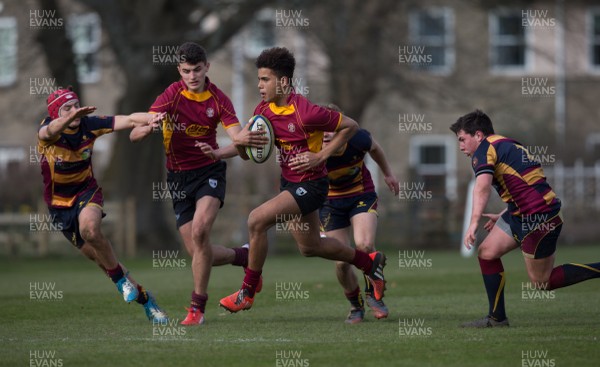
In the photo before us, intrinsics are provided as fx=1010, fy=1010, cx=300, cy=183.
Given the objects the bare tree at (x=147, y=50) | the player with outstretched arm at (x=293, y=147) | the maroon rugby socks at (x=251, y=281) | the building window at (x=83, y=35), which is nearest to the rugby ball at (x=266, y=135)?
the player with outstretched arm at (x=293, y=147)

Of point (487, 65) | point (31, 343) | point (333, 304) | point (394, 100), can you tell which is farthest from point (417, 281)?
point (394, 100)

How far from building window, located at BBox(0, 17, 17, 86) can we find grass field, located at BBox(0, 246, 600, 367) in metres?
12.5

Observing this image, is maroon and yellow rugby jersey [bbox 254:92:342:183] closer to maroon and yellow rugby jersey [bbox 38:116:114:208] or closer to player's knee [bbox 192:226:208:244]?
player's knee [bbox 192:226:208:244]

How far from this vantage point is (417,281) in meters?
15.7

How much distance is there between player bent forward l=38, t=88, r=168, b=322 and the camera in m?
9.95

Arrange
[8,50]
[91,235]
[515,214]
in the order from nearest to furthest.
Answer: [515,214]
[91,235]
[8,50]

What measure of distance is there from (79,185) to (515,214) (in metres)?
4.33

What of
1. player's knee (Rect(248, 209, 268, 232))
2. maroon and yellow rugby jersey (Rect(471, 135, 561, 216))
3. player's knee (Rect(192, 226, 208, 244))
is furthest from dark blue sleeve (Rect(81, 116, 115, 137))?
maroon and yellow rugby jersey (Rect(471, 135, 561, 216))

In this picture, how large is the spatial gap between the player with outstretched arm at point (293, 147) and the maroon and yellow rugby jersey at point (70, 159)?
1.73 m

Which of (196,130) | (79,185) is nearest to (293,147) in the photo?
(196,130)

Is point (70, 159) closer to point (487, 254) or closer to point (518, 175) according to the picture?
point (487, 254)

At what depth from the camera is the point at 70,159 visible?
10.2m

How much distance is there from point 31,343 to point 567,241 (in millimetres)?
22098

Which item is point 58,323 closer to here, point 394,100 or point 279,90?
point 279,90
